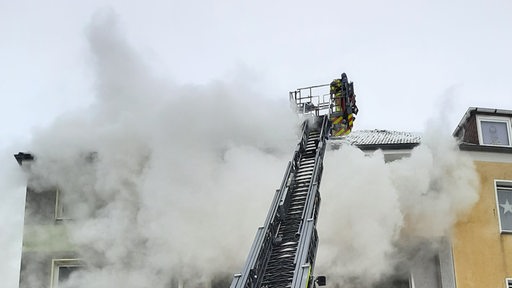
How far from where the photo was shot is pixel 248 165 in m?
20.3

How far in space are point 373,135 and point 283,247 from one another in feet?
28.5

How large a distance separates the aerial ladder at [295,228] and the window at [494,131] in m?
4.41

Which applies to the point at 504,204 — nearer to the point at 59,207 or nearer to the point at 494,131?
the point at 494,131

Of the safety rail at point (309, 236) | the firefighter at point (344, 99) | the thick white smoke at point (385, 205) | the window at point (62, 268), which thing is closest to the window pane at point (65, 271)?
the window at point (62, 268)

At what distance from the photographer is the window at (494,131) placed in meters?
21.7

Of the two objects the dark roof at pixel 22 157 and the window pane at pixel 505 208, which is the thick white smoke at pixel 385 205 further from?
the dark roof at pixel 22 157

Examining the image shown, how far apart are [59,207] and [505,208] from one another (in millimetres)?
10866

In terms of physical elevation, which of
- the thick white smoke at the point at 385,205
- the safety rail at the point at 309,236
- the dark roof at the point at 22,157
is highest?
the dark roof at the point at 22,157

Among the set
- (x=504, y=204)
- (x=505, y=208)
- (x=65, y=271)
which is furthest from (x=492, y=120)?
(x=65, y=271)

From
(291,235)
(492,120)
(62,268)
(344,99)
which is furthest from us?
(492,120)

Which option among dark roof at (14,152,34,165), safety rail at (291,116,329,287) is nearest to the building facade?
safety rail at (291,116,329,287)

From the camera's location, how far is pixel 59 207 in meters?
21.5

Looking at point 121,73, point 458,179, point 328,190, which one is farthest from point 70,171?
point 458,179

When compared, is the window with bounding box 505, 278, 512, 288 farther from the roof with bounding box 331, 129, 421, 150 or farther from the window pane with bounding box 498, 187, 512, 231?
the roof with bounding box 331, 129, 421, 150
